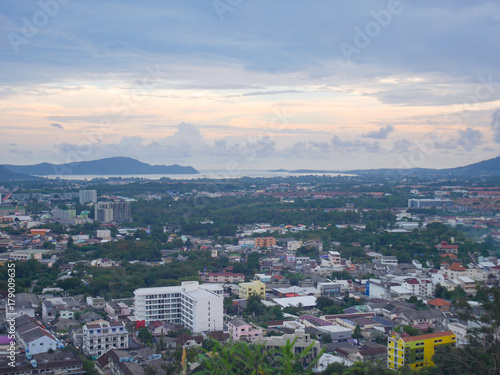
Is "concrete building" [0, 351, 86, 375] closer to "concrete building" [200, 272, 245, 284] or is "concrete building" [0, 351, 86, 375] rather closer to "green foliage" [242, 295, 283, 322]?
"green foliage" [242, 295, 283, 322]

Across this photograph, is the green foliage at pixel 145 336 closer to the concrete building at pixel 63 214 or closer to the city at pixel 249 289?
the city at pixel 249 289

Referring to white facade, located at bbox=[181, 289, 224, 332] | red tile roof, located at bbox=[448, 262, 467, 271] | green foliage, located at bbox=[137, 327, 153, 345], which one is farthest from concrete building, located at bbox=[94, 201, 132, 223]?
green foliage, located at bbox=[137, 327, 153, 345]

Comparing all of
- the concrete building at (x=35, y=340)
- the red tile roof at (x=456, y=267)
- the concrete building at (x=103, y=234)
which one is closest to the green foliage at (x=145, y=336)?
the concrete building at (x=35, y=340)

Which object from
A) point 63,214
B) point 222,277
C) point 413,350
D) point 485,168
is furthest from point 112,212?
point 485,168

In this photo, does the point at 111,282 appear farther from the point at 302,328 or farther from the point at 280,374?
the point at 280,374

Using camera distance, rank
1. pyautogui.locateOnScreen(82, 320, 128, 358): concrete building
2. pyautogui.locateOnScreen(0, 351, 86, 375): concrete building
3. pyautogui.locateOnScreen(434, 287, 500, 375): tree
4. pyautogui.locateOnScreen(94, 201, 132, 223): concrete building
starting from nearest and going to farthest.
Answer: pyautogui.locateOnScreen(434, 287, 500, 375): tree
pyautogui.locateOnScreen(0, 351, 86, 375): concrete building
pyautogui.locateOnScreen(82, 320, 128, 358): concrete building
pyautogui.locateOnScreen(94, 201, 132, 223): concrete building

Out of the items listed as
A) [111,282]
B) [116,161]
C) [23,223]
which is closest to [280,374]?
[111,282]

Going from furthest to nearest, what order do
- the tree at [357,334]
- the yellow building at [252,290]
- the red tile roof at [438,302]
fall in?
the yellow building at [252,290] < the red tile roof at [438,302] < the tree at [357,334]
